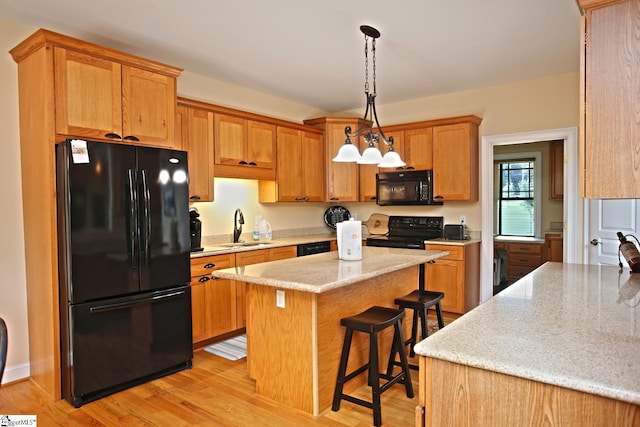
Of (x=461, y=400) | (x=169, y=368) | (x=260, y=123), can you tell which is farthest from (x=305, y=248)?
(x=461, y=400)

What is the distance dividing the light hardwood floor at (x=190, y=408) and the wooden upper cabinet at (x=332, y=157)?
9.46 feet

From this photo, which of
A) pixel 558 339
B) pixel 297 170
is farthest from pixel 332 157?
pixel 558 339

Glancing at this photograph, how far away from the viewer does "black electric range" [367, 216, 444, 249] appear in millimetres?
5100

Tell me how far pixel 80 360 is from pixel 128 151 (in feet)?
4.63

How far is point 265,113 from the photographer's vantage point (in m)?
5.07

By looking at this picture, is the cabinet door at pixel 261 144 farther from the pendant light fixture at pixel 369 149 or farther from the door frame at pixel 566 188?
the door frame at pixel 566 188

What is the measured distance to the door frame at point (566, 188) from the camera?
171 inches

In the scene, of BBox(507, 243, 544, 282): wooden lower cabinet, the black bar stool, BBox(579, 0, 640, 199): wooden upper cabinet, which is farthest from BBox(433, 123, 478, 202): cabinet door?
BBox(579, 0, 640, 199): wooden upper cabinet

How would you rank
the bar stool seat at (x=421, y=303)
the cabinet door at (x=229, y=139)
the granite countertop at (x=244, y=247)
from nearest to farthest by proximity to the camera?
the bar stool seat at (x=421, y=303) → the granite countertop at (x=244, y=247) → the cabinet door at (x=229, y=139)

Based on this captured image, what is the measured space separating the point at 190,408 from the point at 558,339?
87.7 inches

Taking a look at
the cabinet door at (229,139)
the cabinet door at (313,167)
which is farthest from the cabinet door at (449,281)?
the cabinet door at (229,139)

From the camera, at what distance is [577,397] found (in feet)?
3.62

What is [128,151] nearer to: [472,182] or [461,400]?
[461,400]

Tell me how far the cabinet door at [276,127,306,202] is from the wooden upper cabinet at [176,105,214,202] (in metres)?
0.99
